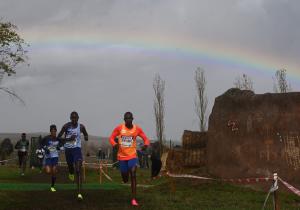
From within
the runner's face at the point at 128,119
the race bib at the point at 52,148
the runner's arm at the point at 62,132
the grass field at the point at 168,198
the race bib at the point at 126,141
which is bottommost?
the grass field at the point at 168,198

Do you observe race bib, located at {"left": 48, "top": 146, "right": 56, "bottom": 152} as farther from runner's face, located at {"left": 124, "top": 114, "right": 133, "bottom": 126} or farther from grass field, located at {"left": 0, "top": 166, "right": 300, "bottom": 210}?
runner's face, located at {"left": 124, "top": 114, "right": 133, "bottom": 126}

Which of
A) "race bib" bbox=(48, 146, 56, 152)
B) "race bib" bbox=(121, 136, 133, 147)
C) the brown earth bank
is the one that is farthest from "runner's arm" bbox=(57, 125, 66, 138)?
the brown earth bank

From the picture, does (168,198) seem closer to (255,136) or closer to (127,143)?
(127,143)

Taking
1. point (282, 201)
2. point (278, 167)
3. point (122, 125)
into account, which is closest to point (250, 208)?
point (282, 201)

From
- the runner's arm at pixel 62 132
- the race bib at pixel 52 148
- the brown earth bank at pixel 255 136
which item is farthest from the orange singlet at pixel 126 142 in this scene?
the brown earth bank at pixel 255 136

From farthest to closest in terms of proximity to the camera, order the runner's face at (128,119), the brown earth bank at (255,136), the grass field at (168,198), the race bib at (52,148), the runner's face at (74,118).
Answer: the brown earth bank at (255,136)
the race bib at (52,148)
the runner's face at (74,118)
the runner's face at (128,119)
the grass field at (168,198)

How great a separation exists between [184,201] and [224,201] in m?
1.03

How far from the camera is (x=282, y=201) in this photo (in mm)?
13484

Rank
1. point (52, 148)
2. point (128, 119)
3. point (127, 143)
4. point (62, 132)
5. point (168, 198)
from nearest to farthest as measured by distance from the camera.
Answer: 1. point (127, 143)
2. point (128, 119)
3. point (62, 132)
4. point (168, 198)
5. point (52, 148)

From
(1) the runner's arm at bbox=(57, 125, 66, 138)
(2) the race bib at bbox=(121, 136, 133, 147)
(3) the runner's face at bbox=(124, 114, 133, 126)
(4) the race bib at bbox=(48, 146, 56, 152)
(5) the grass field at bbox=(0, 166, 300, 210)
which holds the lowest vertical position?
(5) the grass field at bbox=(0, 166, 300, 210)

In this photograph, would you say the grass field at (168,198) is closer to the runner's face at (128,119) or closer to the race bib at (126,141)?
the race bib at (126,141)

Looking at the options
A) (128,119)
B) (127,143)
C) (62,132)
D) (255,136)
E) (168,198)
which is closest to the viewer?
(127,143)

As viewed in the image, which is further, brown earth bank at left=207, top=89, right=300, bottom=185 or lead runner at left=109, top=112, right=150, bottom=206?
brown earth bank at left=207, top=89, right=300, bottom=185

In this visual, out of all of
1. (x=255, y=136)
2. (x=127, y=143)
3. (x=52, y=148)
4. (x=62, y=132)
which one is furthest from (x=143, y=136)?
(x=255, y=136)
